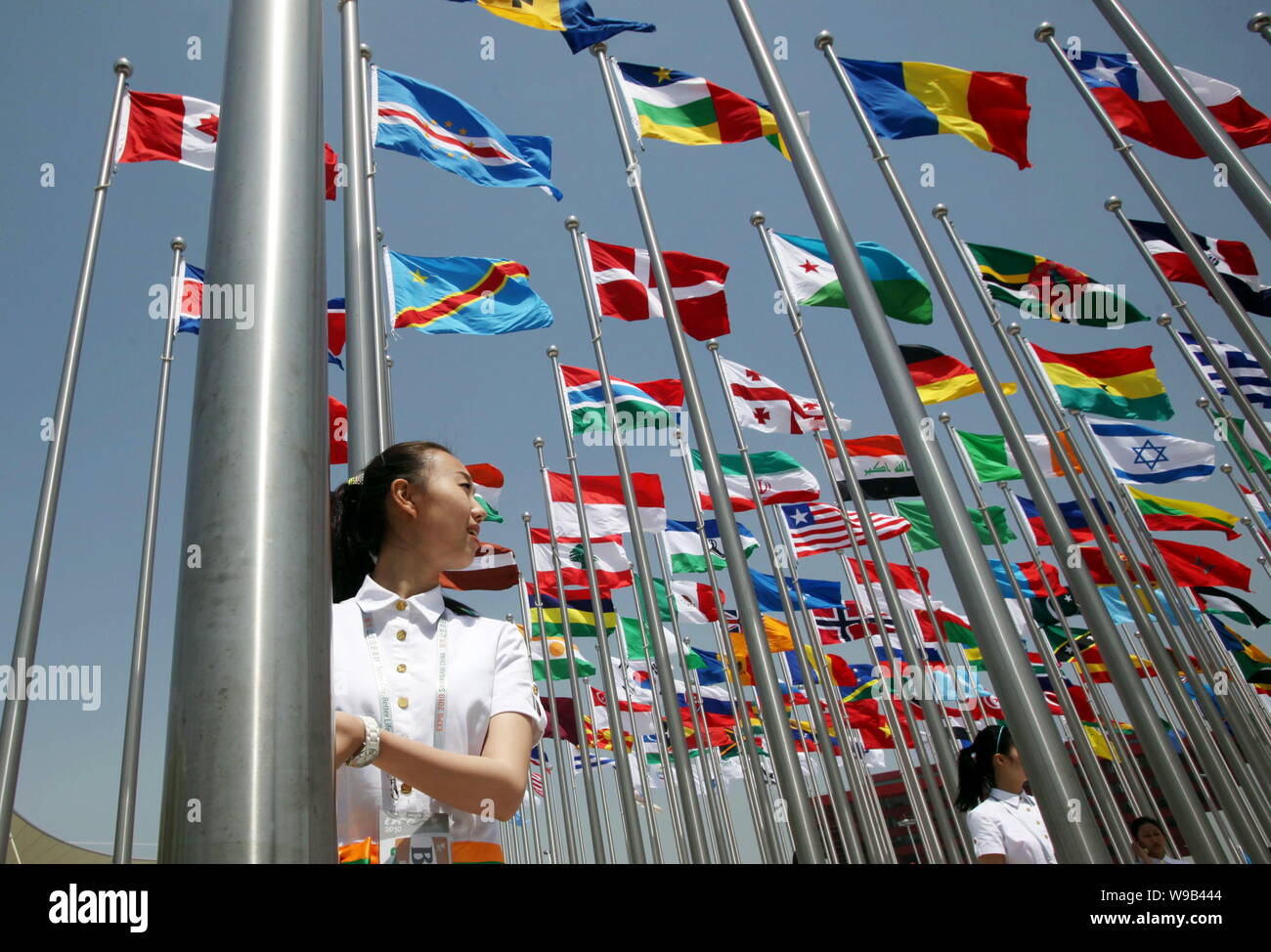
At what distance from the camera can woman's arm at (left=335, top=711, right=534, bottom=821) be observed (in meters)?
1.80

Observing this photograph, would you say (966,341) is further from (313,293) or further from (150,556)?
(150,556)

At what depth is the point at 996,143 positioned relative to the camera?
9609 millimetres

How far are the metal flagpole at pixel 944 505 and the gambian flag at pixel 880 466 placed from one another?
8.14 metres

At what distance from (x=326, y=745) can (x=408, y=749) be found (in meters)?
0.67

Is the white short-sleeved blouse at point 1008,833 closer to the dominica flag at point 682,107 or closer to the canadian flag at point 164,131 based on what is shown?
the dominica flag at point 682,107

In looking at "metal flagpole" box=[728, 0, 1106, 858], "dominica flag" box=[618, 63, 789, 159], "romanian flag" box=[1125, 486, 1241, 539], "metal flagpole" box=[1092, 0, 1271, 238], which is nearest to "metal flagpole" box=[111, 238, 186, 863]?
"dominica flag" box=[618, 63, 789, 159]

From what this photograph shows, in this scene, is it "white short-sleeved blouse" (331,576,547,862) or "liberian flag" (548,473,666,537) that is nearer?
"white short-sleeved blouse" (331,576,547,862)

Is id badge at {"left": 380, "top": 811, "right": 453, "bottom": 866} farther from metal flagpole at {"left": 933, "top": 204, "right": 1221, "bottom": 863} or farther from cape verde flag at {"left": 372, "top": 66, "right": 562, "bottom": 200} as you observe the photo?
cape verde flag at {"left": 372, "top": 66, "right": 562, "bottom": 200}

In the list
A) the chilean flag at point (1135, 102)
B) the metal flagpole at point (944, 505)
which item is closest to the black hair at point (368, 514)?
the metal flagpole at point (944, 505)

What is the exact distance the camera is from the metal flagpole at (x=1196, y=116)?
6141 mm

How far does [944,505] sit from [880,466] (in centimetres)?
1078

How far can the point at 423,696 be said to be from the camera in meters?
2.19

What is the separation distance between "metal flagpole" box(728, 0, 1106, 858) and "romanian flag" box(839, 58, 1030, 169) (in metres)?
2.59
